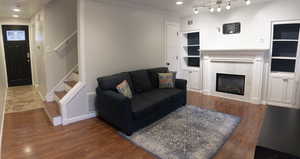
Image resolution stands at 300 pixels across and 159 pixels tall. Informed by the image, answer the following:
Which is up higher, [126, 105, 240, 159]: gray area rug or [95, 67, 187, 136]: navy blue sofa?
[95, 67, 187, 136]: navy blue sofa

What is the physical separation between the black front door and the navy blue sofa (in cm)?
465

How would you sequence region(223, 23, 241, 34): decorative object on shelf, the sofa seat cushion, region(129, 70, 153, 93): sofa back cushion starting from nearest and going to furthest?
the sofa seat cushion
region(129, 70, 153, 93): sofa back cushion
region(223, 23, 241, 34): decorative object on shelf

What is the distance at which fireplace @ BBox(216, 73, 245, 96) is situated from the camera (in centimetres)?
466

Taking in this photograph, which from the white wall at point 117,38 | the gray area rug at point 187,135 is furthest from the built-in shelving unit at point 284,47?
the white wall at point 117,38

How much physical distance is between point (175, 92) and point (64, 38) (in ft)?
9.95

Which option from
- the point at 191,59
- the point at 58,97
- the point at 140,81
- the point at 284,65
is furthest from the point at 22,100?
the point at 284,65

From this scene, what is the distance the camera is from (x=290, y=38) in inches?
155

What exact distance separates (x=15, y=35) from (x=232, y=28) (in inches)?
279

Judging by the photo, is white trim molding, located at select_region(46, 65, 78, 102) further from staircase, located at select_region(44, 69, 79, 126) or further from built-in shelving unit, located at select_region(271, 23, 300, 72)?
built-in shelving unit, located at select_region(271, 23, 300, 72)

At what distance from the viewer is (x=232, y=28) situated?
4625mm

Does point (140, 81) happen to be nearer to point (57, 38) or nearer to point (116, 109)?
point (116, 109)

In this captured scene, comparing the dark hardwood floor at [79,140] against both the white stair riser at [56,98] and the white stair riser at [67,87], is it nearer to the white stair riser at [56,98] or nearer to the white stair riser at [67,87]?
the white stair riser at [56,98]

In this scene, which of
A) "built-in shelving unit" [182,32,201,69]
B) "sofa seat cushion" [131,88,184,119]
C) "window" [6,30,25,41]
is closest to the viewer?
"sofa seat cushion" [131,88,184,119]

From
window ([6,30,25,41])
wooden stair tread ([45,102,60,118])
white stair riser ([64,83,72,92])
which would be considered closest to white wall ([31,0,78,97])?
white stair riser ([64,83,72,92])
